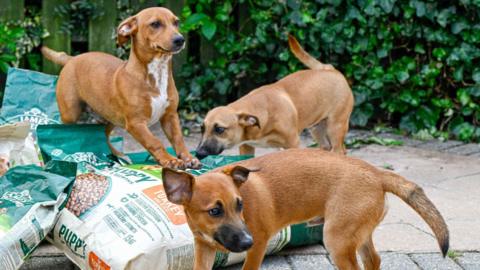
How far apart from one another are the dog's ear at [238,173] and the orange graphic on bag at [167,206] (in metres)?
0.52

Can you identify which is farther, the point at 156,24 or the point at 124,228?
the point at 156,24

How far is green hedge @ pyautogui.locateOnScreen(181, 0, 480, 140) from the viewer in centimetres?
734

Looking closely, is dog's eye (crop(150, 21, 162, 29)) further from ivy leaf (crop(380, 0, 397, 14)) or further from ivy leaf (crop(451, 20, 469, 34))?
ivy leaf (crop(451, 20, 469, 34))

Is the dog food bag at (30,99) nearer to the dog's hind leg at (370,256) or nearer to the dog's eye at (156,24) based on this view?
the dog's eye at (156,24)

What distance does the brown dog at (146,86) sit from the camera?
16.3 ft

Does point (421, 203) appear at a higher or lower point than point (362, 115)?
higher

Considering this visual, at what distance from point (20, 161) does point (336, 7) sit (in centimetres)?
383

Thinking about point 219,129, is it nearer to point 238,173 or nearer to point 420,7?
point 238,173

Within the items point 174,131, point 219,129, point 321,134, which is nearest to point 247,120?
point 219,129

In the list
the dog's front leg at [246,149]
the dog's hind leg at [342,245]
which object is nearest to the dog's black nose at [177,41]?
the dog's front leg at [246,149]

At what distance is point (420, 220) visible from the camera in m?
5.08

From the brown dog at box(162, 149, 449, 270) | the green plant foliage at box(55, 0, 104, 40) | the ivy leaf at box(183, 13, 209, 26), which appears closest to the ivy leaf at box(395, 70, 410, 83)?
the ivy leaf at box(183, 13, 209, 26)

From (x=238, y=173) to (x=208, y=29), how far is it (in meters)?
4.13

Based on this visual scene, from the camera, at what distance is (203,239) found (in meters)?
3.54
